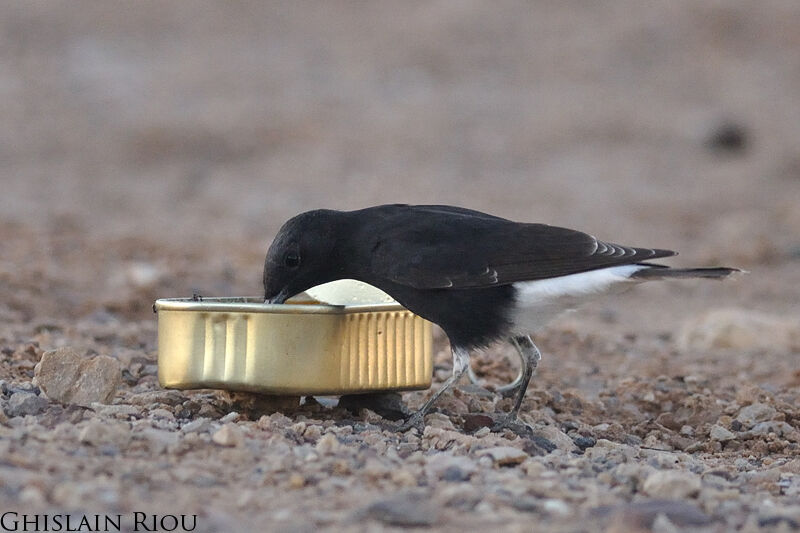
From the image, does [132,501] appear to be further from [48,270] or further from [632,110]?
[632,110]

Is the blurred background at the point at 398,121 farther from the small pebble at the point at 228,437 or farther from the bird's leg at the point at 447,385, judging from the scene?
the small pebble at the point at 228,437

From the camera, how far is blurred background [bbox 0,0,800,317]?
578 inches

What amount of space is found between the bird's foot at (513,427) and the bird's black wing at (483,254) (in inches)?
23.8

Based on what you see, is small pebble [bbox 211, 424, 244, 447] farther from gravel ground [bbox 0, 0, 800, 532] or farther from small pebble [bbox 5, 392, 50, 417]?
small pebble [bbox 5, 392, 50, 417]

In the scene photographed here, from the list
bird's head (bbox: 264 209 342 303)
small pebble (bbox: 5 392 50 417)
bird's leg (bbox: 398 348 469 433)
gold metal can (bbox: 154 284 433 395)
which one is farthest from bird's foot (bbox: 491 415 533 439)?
small pebble (bbox: 5 392 50 417)

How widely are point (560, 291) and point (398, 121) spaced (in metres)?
13.1

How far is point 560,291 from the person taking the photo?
5.50m

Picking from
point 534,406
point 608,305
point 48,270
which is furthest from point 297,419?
point 608,305

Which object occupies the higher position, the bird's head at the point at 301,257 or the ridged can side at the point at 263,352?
the bird's head at the point at 301,257

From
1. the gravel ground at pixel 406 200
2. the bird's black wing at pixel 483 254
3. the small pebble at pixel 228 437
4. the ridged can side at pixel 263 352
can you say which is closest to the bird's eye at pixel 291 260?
the bird's black wing at pixel 483 254

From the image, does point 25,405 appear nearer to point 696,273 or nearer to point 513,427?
point 513,427

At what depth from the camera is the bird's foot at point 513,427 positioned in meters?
5.25

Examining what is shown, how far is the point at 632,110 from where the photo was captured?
739 inches

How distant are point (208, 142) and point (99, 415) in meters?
13.2
